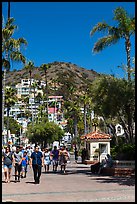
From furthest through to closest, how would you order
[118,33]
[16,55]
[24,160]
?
1. [16,55]
2. [118,33]
3. [24,160]

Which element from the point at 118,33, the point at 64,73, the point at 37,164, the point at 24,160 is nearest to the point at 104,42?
the point at 118,33

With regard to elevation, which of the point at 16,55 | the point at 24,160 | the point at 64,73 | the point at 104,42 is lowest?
the point at 24,160

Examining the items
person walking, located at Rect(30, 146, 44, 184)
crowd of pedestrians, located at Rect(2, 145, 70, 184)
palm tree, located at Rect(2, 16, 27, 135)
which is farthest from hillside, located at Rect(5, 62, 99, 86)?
person walking, located at Rect(30, 146, 44, 184)

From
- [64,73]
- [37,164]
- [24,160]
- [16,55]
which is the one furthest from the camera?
[64,73]

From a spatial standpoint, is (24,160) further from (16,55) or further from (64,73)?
(64,73)

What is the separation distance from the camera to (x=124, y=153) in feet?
64.7

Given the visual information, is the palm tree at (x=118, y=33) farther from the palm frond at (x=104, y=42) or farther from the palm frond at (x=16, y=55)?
the palm frond at (x=16, y=55)

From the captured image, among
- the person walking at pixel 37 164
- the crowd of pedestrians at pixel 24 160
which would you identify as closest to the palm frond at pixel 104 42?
the crowd of pedestrians at pixel 24 160

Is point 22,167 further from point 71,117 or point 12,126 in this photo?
point 12,126

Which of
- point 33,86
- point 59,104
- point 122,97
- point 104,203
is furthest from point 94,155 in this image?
point 59,104

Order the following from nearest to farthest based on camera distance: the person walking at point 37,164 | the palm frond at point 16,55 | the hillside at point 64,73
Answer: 1. the person walking at point 37,164
2. the palm frond at point 16,55
3. the hillside at point 64,73

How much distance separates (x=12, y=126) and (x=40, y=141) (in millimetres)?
40649

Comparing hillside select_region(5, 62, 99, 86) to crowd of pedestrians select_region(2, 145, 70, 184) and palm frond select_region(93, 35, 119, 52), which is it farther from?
crowd of pedestrians select_region(2, 145, 70, 184)

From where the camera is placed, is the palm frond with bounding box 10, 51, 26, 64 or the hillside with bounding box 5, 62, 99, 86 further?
the hillside with bounding box 5, 62, 99, 86
